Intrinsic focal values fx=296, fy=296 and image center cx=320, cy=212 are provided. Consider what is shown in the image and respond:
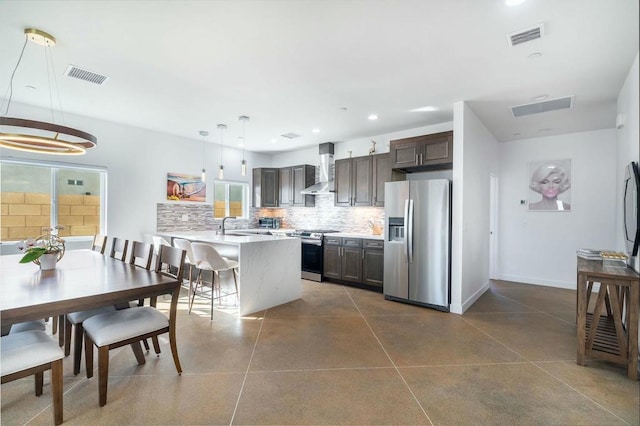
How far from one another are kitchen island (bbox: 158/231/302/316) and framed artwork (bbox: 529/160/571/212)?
444 centimetres

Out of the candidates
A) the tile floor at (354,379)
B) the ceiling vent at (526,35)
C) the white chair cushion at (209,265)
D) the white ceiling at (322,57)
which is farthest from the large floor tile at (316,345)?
the ceiling vent at (526,35)

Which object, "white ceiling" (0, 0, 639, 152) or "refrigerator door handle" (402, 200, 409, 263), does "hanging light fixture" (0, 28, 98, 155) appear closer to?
"white ceiling" (0, 0, 639, 152)

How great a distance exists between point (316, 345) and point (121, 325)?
166 cm

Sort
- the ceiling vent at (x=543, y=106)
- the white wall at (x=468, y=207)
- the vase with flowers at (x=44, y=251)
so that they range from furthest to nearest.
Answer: the white wall at (x=468, y=207), the ceiling vent at (x=543, y=106), the vase with flowers at (x=44, y=251)

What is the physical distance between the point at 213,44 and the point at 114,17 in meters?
0.70

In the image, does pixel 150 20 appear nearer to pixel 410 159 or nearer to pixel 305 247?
pixel 410 159

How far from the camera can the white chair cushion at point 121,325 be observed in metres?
1.98

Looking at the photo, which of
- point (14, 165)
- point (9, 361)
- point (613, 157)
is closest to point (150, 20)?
point (9, 361)

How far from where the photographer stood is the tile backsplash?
561 cm

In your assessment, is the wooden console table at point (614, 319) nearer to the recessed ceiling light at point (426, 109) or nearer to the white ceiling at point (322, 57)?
the white ceiling at point (322, 57)

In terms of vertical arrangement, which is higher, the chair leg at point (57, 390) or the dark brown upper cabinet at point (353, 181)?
the dark brown upper cabinet at point (353, 181)

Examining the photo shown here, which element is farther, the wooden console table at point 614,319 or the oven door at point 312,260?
the oven door at point 312,260

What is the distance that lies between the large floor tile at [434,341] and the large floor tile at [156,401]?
56.9 inches

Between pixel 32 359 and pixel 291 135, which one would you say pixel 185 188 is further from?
pixel 32 359
